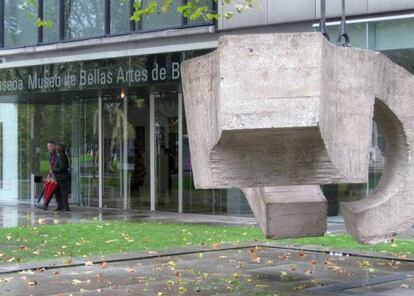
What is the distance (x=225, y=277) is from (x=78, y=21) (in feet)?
42.1

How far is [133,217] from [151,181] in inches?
97.3

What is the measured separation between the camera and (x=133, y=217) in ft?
61.2

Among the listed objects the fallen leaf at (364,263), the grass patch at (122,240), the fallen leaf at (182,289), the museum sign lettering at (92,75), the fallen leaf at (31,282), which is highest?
the museum sign lettering at (92,75)

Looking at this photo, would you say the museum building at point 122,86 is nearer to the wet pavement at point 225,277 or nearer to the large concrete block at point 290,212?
the wet pavement at point 225,277

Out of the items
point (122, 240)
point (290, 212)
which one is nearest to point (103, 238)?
point (122, 240)

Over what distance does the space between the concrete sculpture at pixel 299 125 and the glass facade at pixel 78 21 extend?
33.6 feet

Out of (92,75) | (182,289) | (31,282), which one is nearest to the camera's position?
(182,289)

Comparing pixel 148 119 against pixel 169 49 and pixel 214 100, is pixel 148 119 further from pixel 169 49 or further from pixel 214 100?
pixel 214 100

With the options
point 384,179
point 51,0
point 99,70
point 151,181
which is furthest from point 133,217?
point 384,179

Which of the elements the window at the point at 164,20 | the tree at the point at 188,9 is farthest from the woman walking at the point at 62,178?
the tree at the point at 188,9

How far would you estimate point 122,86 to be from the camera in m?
19.1

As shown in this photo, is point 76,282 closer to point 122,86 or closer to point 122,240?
point 122,240

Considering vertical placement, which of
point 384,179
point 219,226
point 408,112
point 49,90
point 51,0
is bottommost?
point 219,226

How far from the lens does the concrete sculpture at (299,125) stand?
645 centimetres
